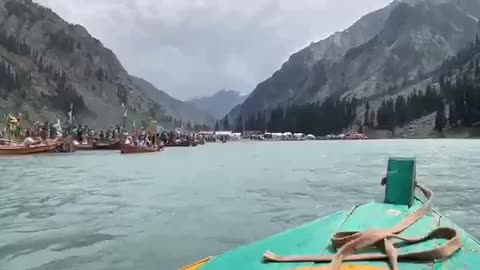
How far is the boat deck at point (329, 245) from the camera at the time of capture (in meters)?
6.13

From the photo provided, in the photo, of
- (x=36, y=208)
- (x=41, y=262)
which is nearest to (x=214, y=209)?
(x=36, y=208)

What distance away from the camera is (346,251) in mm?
6074

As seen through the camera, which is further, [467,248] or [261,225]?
[261,225]

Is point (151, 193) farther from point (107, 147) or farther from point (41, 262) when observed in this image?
point (107, 147)

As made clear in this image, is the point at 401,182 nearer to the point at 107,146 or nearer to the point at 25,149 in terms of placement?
the point at 25,149

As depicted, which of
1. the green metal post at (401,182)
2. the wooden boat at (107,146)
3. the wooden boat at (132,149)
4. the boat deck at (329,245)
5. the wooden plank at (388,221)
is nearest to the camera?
the boat deck at (329,245)

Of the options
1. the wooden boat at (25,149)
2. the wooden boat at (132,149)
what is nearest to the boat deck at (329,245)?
the wooden boat at (25,149)

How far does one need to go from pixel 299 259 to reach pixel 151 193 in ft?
95.1

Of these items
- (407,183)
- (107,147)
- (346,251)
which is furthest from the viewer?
(107,147)

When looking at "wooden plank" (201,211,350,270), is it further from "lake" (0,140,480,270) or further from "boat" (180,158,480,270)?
"lake" (0,140,480,270)

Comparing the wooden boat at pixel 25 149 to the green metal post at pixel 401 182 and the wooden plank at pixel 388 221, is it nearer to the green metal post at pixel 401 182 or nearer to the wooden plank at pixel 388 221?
the green metal post at pixel 401 182

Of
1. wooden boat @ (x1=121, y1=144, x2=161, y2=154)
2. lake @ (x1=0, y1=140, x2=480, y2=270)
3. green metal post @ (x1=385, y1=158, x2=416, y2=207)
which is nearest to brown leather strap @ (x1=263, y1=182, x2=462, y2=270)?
green metal post @ (x1=385, y1=158, x2=416, y2=207)

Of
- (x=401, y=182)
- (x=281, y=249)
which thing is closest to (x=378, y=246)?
(x=281, y=249)

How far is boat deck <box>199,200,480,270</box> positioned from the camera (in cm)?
613
